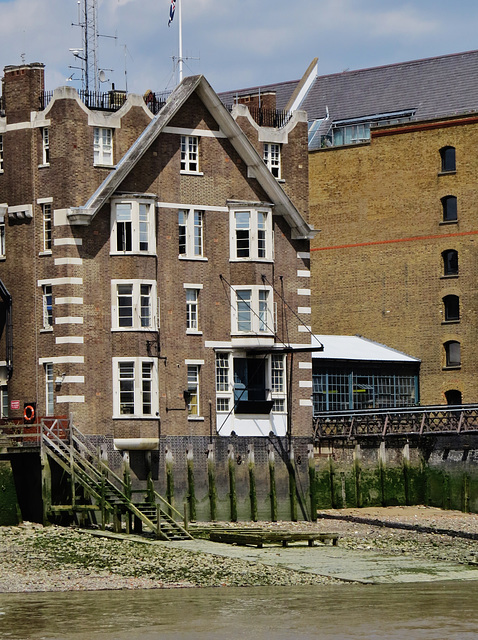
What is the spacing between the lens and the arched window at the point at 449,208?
286 feet

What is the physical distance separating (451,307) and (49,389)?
31306mm

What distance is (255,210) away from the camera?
6606 cm

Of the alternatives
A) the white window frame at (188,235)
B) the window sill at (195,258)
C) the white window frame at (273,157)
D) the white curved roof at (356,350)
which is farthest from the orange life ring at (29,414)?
the white curved roof at (356,350)

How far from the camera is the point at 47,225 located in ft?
207

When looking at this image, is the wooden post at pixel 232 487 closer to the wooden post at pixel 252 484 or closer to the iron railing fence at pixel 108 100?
the wooden post at pixel 252 484

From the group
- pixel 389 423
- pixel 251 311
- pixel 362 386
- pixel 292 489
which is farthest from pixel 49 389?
pixel 362 386

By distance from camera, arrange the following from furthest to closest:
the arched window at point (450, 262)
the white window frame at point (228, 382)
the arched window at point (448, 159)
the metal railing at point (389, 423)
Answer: the arched window at point (448, 159)
the arched window at point (450, 262)
the metal railing at point (389, 423)
the white window frame at point (228, 382)

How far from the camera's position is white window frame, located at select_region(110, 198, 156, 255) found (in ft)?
205

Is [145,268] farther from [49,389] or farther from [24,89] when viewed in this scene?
[24,89]

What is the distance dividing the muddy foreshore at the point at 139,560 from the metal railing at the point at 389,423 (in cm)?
899

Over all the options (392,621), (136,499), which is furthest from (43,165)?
(392,621)

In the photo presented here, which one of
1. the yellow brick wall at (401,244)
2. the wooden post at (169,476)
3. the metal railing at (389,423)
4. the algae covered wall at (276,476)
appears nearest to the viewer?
the algae covered wall at (276,476)

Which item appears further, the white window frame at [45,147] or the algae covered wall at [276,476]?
the white window frame at [45,147]

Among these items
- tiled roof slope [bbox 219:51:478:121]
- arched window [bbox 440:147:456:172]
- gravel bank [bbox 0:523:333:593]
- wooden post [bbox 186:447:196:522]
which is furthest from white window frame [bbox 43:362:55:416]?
arched window [bbox 440:147:456:172]
